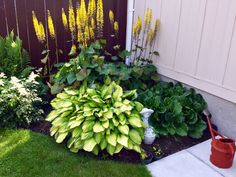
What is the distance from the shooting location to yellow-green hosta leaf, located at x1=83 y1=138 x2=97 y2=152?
7.28 ft

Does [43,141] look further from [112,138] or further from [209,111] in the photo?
[209,111]

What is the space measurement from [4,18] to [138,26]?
1688 mm

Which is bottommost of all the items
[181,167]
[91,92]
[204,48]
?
[181,167]

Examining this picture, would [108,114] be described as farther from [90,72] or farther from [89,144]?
[90,72]

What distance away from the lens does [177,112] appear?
2.58 m

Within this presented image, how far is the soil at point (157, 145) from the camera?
92.3 inches

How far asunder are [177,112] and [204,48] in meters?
0.78

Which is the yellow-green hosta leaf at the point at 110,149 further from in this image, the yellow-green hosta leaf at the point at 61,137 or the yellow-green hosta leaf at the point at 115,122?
the yellow-green hosta leaf at the point at 61,137

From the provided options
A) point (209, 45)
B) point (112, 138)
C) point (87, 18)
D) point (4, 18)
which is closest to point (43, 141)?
point (112, 138)

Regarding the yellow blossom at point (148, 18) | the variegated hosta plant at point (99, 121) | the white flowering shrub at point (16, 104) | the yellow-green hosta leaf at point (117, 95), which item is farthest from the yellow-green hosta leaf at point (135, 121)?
the yellow blossom at point (148, 18)

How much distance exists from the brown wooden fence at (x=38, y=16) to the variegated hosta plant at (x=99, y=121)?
1196 millimetres

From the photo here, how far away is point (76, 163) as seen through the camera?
224cm

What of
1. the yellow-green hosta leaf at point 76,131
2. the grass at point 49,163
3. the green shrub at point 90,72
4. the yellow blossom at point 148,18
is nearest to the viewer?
the grass at point 49,163

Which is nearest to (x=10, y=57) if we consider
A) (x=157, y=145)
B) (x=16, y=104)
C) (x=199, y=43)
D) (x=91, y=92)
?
(x=16, y=104)
